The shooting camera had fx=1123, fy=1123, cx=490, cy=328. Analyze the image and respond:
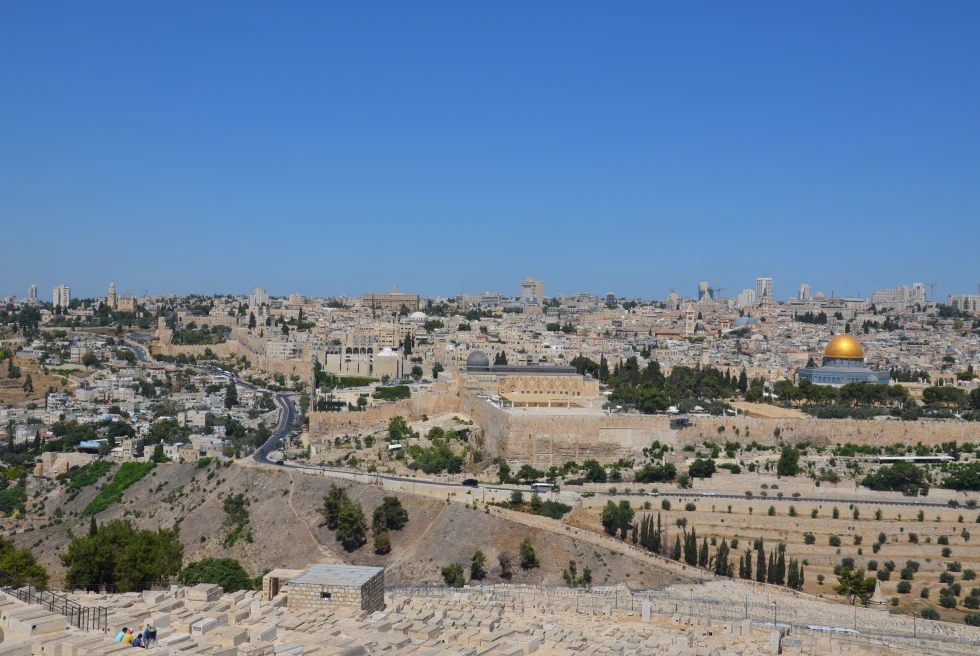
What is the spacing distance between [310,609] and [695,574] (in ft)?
40.3

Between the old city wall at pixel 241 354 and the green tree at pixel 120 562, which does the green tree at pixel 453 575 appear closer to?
the green tree at pixel 120 562

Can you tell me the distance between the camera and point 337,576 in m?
15.2

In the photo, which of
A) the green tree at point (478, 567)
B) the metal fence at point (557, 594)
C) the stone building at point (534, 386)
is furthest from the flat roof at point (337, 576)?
the stone building at point (534, 386)

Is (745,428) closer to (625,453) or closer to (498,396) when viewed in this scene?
(625,453)

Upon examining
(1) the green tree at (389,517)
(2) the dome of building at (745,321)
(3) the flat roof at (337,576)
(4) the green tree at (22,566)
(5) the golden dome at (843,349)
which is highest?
(2) the dome of building at (745,321)

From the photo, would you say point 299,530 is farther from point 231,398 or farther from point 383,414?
point 231,398

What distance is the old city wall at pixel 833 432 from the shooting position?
3438 centimetres

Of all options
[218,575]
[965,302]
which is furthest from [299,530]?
[965,302]

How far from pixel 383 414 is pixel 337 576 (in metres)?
24.4

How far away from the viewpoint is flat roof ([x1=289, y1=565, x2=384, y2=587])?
1476 cm

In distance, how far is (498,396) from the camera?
37594mm

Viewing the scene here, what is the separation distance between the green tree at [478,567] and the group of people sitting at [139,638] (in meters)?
14.1

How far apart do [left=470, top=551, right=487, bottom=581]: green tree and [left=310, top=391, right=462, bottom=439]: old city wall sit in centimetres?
1394

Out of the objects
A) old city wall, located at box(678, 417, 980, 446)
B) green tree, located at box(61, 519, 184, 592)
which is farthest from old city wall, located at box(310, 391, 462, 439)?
green tree, located at box(61, 519, 184, 592)
